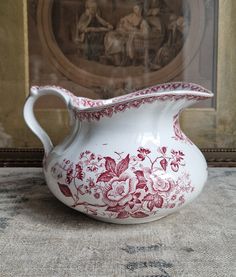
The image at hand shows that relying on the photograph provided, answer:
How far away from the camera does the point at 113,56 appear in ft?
2.63

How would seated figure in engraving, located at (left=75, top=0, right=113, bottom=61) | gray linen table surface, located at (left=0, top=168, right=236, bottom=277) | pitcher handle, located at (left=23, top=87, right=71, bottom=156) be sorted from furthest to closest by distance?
seated figure in engraving, located at (left=75, top=0, right=113, bottom=61), pitcher handle, located at (left=23, top=87, right=71, bottom=156), gray linen table surface, located at (left=0, top=168, right=236, bottom=277)

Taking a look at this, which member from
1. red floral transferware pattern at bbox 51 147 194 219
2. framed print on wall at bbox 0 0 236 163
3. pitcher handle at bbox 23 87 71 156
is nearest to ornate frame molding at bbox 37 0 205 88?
framed print on wall at bbox 0 0 236 163

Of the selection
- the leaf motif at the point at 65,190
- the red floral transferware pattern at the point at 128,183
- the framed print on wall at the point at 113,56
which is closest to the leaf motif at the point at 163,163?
the red floral transferware pattern at the point at 128,183

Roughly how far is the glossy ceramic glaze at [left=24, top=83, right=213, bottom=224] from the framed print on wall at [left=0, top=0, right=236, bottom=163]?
35 cm

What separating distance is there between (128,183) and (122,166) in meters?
0.02

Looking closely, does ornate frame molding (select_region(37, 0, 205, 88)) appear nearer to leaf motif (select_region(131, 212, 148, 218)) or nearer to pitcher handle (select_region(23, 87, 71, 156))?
pitcher handle (select_region(23, 87, 71, 156))

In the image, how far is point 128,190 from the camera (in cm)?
42

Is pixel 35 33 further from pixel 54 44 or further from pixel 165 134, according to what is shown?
pixel 165 134

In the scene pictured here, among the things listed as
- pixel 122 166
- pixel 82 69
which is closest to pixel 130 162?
pixel 122 166

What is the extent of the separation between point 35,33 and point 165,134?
0.47m

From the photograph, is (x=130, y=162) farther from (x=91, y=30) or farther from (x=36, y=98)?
(x=91, y=30)

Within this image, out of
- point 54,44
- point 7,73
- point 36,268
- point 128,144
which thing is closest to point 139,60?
point 54,44

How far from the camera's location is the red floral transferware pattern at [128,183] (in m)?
0.42

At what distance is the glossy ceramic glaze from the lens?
16.6 inches
